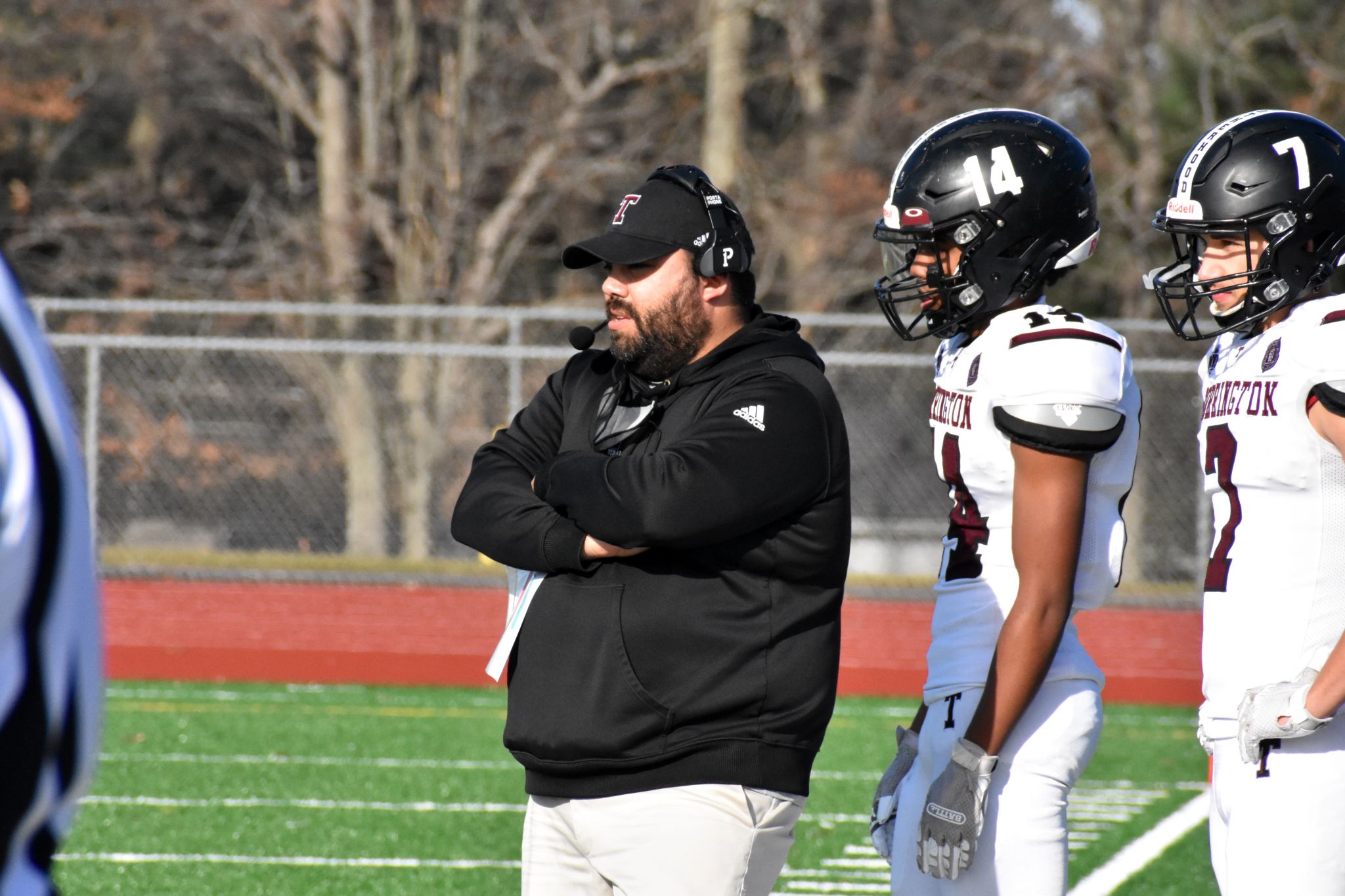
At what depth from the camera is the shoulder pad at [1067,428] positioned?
279 cm

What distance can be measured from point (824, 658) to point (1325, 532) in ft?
3.07

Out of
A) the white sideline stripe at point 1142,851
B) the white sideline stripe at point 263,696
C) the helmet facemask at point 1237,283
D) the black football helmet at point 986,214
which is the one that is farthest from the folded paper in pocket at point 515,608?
the white sideline stripe at point 263,696

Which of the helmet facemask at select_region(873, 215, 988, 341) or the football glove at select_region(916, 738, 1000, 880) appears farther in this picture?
the helmet facemask at select_region(873, 215, 988, 341)

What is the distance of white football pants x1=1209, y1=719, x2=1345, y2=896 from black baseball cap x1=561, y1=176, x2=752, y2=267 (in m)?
1.39

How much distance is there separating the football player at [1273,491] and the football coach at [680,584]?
736 millimetres

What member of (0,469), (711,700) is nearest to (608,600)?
(711,700)

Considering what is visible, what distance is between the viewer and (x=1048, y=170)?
325cm

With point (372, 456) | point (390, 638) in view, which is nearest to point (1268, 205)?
point (390, 638)

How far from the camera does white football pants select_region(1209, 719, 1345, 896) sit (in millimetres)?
2686

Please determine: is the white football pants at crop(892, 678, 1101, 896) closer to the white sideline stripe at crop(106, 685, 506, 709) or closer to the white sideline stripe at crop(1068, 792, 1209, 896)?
the white sideline stripe at crop(1068, 792, 1209, 896)

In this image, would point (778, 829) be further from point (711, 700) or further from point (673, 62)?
point (673, 62)

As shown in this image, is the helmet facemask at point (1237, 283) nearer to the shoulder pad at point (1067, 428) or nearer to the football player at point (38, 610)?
the shoulder pad at point (1067, 428)

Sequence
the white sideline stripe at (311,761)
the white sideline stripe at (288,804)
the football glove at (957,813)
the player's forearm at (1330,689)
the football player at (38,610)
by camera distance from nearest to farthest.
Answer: the football player at (38,610)
the player's forearm at (1330,689)
the football glove at (957,813)
the white sideline stripe at (288,804)
the white sideline stripe at (311,761)

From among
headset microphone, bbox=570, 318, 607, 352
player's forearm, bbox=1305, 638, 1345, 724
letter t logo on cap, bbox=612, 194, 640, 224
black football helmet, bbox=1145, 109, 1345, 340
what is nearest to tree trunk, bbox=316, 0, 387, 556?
headset microphone, bbox=570, 318, 607, 352
